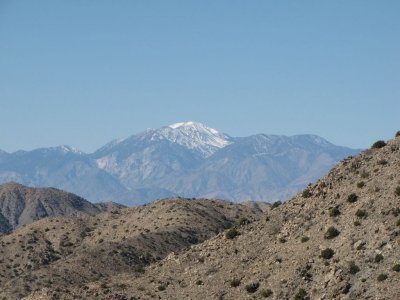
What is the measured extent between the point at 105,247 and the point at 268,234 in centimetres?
4194

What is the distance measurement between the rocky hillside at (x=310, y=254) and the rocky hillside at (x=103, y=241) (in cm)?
2090

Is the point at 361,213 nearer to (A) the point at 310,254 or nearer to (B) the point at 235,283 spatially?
(A) the point at 310,254

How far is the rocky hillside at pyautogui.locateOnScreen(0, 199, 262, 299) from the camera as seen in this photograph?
9238 cm

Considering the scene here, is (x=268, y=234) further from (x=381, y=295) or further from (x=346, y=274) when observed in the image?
(x=381, y=295)

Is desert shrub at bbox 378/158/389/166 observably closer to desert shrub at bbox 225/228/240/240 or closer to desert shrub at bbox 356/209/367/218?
desert shrub at bbox 356/209/367/218

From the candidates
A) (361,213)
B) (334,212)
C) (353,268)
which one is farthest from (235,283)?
(361,213)

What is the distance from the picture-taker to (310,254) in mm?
58562

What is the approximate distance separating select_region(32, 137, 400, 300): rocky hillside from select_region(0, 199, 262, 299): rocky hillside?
68.6ft

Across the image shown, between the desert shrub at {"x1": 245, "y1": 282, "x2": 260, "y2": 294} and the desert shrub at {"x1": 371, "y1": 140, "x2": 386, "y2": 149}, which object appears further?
the desert shrub at {"x1": 371, "y1": 140, "x2": 386, "y2": 149}

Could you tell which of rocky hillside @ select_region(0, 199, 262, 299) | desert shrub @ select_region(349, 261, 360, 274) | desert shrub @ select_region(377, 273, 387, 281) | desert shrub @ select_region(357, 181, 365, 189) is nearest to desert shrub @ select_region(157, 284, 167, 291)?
desert shrub @ select_region(349, 261, 360, 274)

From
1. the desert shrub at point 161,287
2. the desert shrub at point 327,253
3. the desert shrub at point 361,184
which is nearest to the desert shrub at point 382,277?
the desert shrub at point 327,253

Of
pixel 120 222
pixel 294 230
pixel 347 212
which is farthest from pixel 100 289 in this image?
pixel 120 222

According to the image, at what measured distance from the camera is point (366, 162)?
6738 cm

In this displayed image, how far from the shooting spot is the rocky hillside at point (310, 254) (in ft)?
178
